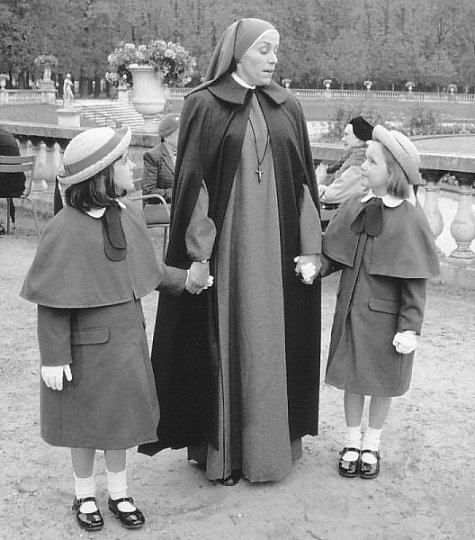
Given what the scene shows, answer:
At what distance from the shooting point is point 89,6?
6744 centimetres

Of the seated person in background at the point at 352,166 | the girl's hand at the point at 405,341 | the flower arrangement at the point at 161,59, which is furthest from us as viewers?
the flower arrangement at the point at 161,59

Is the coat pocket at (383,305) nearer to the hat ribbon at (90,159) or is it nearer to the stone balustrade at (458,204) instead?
the hat ribbon at (90,159)

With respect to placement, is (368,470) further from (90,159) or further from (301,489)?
(90,159)

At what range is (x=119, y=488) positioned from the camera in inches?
143

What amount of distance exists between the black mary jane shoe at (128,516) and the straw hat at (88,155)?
128 cm

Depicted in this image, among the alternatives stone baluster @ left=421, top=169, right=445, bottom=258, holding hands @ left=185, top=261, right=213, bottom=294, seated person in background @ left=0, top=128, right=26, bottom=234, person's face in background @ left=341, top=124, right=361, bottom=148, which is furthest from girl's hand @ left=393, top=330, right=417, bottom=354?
seated person in background @ left=0, top=128, right=26, bottom=234

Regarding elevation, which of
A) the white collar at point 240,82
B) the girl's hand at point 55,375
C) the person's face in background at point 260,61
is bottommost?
the girl's hand at point 55,375

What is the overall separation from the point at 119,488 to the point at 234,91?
167cm

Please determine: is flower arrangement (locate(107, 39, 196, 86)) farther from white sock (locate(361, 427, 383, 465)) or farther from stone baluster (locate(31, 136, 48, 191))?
→ white sock (locate(361, 427, 383, 465))

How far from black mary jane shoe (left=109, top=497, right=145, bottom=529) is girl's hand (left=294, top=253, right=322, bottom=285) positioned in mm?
1171

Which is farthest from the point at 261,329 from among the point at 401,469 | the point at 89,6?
the point at 89,6

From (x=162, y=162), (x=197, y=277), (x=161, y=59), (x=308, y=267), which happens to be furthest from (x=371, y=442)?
(x=161, y=59)

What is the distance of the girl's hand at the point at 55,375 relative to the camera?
3.30 m

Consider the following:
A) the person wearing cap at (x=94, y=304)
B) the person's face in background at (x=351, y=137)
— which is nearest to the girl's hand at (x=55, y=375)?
the person wearing cap at (x=94, y=304)
